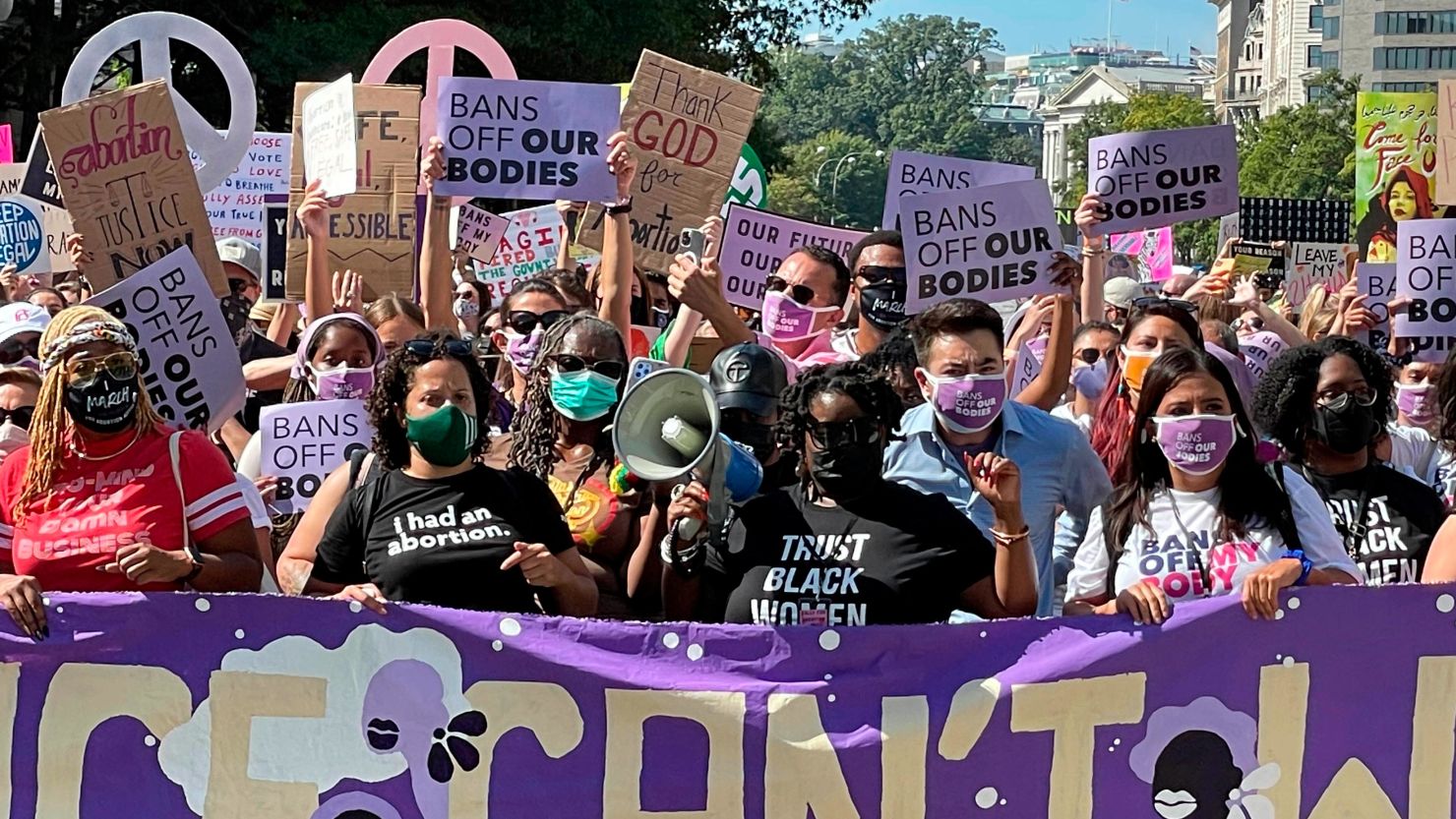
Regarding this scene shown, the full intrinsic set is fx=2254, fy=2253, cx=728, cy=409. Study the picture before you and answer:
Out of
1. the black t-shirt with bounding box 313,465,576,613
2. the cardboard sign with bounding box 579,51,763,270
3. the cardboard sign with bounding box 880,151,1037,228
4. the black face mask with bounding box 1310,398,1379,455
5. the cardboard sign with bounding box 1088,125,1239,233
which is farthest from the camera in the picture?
the cardboard sign with bounding box 880,151,1037,228

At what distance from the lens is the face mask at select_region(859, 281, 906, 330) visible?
22.5 ft

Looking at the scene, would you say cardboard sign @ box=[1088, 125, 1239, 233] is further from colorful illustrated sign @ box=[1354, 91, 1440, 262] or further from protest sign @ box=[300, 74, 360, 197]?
colorful illustrated sign @ box=[1354, 91, 1440, 262]

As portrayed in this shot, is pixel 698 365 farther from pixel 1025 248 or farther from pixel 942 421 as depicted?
pixel 942 421

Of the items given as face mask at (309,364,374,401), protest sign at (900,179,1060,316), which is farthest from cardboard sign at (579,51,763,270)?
face mask at (309,364,374,401)

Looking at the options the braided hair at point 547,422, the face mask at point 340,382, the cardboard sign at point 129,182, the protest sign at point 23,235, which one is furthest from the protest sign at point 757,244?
the protest sign at point 23,235

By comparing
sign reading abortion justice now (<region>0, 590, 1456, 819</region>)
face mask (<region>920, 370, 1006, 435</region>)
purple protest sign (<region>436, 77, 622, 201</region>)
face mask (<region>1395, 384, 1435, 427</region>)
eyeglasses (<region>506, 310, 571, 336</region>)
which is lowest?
sign reading abortion justice now (<region>0, 590, 1456, 819</region>)

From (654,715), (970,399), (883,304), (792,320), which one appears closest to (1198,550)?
(970,399)

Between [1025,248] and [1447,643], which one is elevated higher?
[1025,248]

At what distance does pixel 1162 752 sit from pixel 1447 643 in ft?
2.27

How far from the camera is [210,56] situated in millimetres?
Result: 10023

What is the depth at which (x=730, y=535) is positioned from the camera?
4.93 metres

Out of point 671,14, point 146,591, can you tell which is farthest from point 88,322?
point 671,14

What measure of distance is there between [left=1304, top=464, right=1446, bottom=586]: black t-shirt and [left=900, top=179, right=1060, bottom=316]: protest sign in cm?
160

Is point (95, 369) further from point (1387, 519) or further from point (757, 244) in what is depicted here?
point (757, 244)
